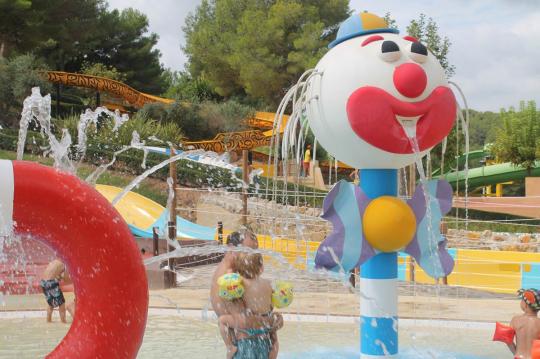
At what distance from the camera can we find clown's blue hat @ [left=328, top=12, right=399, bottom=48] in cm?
538

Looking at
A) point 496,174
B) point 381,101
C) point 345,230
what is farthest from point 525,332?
point 496,174

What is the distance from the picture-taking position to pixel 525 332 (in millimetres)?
5117

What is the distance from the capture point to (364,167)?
5.23m

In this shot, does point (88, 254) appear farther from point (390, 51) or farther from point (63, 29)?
point (63, 29)

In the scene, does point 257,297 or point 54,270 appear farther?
point 54,270

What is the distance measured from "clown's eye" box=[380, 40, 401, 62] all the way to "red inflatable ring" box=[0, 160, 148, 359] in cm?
257


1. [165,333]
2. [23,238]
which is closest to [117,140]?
[165,333]

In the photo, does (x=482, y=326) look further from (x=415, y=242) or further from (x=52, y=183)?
(x=52, y=183)

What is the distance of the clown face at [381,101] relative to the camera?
16.2 ft

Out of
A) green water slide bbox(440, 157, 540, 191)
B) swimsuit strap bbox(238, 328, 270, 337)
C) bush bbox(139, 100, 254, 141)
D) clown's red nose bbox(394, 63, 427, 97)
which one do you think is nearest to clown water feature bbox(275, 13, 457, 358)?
clown's red nose bbox(394, 63, 427, 97)

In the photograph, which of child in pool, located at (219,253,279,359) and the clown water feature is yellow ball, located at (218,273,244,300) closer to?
child in pool, located at (219,253,279,359)

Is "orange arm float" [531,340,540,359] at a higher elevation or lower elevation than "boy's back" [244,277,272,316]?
lower

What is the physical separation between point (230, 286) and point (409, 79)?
1895 millimetres

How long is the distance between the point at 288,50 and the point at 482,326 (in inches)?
1106
